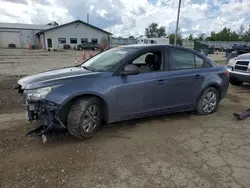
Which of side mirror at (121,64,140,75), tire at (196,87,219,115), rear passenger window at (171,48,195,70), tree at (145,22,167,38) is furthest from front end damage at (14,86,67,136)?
tree at (145,22,167,38)

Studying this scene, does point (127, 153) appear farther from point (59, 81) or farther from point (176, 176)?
point (59, 81)

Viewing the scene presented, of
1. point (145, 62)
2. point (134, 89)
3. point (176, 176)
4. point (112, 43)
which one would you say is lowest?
point (176, 176)

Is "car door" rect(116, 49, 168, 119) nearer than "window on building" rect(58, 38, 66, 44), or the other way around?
"car door" rect(116, 49, 168, 119)

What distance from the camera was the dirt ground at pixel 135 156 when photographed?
2480mm

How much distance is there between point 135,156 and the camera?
3000 millimetres

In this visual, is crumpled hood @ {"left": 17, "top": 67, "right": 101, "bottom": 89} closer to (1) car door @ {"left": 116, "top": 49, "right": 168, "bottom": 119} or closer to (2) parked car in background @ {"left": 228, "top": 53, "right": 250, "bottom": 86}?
(1) car door @ {"left": 116, "top": 49, "right": 168, "bottom": 119}

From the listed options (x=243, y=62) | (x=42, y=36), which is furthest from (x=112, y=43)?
(x=243, y=62)

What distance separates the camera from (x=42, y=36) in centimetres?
3816

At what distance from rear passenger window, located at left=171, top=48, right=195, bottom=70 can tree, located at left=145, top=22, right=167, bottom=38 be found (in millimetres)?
89060

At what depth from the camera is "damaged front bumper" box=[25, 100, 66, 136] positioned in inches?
119

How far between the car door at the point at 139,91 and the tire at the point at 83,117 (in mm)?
439

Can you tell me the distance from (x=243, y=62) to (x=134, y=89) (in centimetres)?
521

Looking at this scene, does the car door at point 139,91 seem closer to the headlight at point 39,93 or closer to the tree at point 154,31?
the headlight at point 39,93

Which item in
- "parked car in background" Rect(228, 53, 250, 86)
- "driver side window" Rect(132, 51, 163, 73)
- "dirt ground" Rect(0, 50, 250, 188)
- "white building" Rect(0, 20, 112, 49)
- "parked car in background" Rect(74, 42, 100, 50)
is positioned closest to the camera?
"dirt ground" Rect(0, 50, 250, 188)
